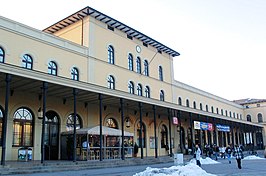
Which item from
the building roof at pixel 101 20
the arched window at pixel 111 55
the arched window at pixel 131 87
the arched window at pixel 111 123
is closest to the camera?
the building roof at pixel 101 20

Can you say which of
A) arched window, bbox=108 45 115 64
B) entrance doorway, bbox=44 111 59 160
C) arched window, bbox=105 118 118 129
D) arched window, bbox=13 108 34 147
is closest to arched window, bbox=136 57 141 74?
arched window, bbox=108 45 115 64

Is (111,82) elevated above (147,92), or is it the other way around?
(111,82)

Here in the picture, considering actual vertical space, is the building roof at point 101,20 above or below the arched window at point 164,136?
above

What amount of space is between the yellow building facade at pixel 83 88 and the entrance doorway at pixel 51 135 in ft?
0.22

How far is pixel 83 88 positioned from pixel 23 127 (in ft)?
15.0

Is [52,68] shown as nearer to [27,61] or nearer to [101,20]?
[27,61]

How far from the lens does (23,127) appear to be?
→ 1944cm

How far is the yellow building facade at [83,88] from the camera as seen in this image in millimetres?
18516

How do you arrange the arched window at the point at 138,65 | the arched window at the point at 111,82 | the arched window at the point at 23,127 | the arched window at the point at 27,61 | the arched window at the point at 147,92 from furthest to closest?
the arched window at the point at 147,92
the arched window at the point at 138,65
the arched window at the point at 111,82
the arched window at the point at 27,61
the arched window at the point at 23,127

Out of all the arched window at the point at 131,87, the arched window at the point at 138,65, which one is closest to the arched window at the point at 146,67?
the arched window at the point at 138,65

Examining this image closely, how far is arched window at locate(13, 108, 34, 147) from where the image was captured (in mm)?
19125

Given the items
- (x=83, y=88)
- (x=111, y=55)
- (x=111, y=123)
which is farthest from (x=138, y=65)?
(x=83, y=88)

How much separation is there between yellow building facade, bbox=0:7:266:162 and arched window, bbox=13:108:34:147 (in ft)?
0.19

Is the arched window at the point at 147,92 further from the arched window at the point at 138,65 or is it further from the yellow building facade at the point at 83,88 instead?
the arched window at the point at 138,65
